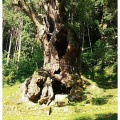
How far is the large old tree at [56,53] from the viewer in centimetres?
1806

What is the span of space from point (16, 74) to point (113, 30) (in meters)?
12.7

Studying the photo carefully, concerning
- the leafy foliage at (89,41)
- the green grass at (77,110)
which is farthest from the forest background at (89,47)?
the green grass at (77,110)

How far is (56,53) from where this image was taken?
63.2 feet

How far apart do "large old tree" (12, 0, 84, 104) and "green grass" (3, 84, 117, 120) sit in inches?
63.3

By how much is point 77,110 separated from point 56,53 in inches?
234

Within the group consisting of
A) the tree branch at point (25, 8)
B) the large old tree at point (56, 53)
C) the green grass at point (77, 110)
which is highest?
the tree branch at point (25, 8)

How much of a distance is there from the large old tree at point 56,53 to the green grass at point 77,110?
5.28ft

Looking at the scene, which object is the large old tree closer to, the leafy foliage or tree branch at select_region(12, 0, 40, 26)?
tree branch at select_region(12, 0, 40, 26)

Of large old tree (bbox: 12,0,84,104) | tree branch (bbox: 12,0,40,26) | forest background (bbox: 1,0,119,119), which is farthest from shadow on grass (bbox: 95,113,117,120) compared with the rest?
tree branch (bbox: 12,0,40,26)

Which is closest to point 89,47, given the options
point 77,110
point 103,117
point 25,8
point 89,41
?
point 89,41

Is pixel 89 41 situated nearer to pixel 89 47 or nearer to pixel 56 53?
pixel 89 47

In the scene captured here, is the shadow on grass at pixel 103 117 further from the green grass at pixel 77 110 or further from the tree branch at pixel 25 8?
the tree branch at pixel 25 8

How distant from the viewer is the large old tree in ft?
59.3

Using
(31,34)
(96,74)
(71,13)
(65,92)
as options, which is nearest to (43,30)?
(65,92)
